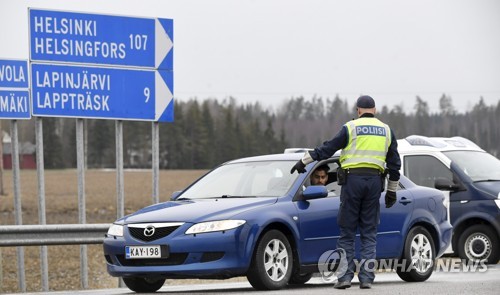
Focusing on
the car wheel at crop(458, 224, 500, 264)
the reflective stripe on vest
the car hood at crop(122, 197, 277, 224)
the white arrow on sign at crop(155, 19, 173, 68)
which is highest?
the white arrow on sign at crop(155, 19, 173, 68)

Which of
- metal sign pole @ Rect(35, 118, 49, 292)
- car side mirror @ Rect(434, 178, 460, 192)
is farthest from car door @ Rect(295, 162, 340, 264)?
metal sign pole @ Rect(35, 118, 49, 292)

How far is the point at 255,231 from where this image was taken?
1112cm

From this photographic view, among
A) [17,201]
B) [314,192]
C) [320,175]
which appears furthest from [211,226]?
[17,201]

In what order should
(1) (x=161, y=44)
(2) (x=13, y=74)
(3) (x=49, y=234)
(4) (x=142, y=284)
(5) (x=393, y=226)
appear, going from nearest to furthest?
(4) (x=142, y=284) < (5) (x=393, y=226) < (3) (x=49, y=234) < (1) (x=161, y=44) < (2) (x=13, y=74)

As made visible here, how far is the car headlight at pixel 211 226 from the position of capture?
35.9 feet

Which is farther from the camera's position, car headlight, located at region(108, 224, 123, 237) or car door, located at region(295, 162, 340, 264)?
car door, located at region(295, 162, 340, 264)

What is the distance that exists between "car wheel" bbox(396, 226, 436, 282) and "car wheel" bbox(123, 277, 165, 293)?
9.13 feet

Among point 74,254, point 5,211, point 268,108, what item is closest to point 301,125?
point 268,108

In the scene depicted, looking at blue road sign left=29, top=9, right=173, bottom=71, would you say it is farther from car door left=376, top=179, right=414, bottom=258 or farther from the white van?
car door left=376, top=179, right=414, bottom=258

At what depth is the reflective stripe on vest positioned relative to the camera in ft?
37.6

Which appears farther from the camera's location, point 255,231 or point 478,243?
point 478,243

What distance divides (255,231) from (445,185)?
673 centimetres

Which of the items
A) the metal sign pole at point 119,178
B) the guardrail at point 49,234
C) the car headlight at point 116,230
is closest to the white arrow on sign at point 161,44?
the metal sign pole at point 119,178

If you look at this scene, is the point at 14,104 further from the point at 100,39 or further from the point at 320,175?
the point at 320,175
